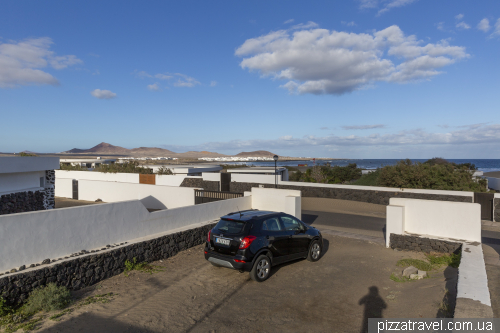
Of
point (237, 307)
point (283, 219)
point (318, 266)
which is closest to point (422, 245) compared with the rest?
point (318, 266)

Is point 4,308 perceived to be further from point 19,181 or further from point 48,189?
point 48,189

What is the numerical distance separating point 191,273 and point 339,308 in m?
3.84

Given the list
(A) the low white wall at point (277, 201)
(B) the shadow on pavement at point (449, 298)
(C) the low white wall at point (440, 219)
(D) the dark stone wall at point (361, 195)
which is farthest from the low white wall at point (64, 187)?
(B) the shadow on pavement at point (449, 298)

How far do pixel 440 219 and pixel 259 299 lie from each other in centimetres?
655

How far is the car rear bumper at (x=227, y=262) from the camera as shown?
23.7 ft

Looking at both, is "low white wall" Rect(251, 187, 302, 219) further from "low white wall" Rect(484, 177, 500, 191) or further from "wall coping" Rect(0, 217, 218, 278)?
"low white wall" Rect(484, 177, 500, 191)

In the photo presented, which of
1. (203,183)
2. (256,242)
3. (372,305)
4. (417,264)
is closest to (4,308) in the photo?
(256,242)

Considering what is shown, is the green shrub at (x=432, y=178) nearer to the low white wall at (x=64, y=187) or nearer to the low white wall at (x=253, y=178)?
the low white wall at (x=253, y=178)

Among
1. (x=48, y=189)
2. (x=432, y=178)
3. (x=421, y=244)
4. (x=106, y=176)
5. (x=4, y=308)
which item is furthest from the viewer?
(x=106, y=176)

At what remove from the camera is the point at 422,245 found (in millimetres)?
9773

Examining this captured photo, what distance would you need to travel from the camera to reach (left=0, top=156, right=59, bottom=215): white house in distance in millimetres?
11844

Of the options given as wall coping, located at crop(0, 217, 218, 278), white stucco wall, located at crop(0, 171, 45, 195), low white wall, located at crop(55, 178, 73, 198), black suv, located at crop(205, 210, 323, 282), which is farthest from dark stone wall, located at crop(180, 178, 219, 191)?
black suv, located at crop(205, 210, 323, 282)

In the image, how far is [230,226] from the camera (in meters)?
7.88

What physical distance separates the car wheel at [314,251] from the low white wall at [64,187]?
2200cm
